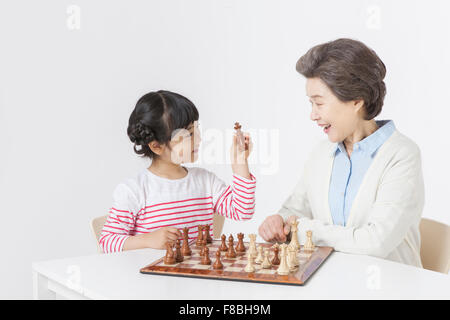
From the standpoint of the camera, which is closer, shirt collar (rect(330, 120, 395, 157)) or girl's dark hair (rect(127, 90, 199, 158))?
shirt collar (rect(330, 120, 395, 157))

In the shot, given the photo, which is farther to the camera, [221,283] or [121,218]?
[121,218]

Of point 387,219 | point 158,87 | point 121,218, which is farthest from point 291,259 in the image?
point 158,87

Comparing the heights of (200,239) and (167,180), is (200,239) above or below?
below

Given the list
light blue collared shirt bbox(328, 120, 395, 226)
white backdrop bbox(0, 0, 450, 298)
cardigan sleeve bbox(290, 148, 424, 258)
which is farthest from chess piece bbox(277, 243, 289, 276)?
white backdrop bbox(0, 0, 450, 298)

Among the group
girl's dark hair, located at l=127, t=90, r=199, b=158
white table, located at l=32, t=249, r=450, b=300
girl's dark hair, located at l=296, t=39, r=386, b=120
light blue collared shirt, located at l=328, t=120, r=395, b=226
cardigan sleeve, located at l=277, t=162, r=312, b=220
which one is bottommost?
white table, located at l=32, t=249, r=450, b=300

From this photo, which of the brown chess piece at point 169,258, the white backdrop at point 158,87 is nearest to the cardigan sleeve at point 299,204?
the brown chess piece at point 169,258

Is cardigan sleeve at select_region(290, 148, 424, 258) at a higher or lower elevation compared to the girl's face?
lower

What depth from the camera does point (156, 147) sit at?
2.05 m

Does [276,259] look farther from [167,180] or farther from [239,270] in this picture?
[167,180]

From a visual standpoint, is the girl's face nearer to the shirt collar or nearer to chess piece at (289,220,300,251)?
chess piece at (289,220,300,251)

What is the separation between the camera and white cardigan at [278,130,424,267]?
1710mm

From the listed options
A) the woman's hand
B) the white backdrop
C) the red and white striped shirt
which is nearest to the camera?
the woman's hand

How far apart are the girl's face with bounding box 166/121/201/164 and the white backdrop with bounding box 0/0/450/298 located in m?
1.40

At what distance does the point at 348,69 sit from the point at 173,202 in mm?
777
